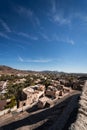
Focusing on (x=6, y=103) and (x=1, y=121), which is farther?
(x=6, y=103)

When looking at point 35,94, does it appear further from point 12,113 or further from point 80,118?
point 80,118

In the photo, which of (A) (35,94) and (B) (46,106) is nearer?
(B) (46,106)

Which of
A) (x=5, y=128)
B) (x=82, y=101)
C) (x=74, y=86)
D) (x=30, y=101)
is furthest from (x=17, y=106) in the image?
(x=74, y=86)

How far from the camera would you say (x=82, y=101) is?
10539 mm

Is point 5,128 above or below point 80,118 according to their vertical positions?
below

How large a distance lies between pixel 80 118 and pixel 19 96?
32.5 m

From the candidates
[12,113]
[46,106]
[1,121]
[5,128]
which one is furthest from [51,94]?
[5,128]

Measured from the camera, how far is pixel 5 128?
20172 millimetres

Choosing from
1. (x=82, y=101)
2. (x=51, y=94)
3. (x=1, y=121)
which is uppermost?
(x=82, y=101)

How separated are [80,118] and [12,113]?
2127 centimetres

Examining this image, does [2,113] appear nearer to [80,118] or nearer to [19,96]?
[19,96]

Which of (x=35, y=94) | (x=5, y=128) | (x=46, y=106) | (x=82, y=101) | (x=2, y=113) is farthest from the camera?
(x=35, y=94)

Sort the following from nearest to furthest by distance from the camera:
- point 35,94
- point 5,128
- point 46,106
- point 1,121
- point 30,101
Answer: point 5,128 → point 1,121 → point 46,106 → point 30,101 → point 35,94

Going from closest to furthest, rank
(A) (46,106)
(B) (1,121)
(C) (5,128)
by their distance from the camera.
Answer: (C) (5,128), (B) (1,121), (A) (46,106)
